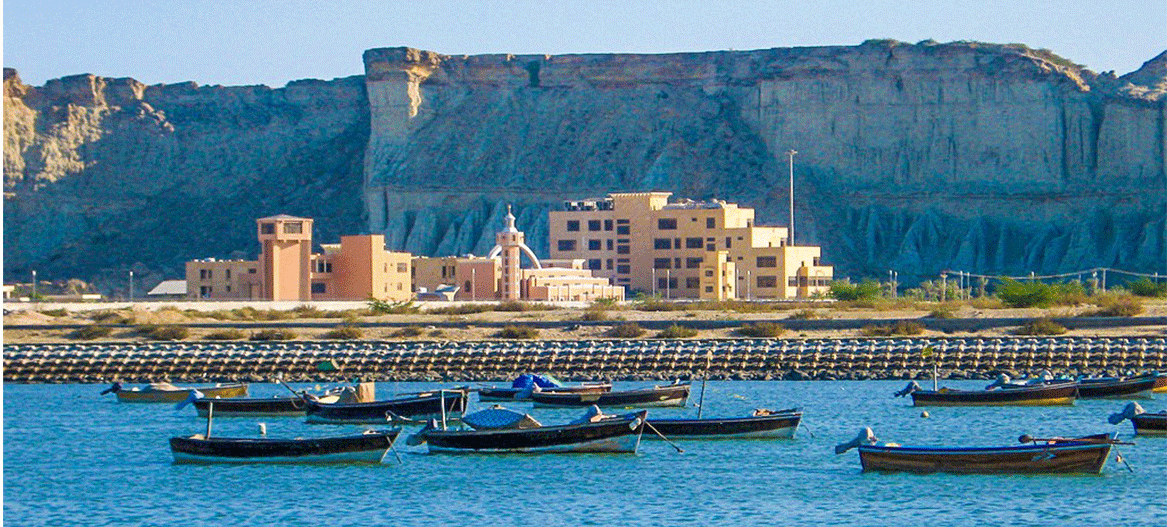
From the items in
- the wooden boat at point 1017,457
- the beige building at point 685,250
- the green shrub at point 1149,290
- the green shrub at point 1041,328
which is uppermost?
the beige building at point 685,250

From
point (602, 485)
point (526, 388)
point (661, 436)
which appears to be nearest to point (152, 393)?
point (526, 388)

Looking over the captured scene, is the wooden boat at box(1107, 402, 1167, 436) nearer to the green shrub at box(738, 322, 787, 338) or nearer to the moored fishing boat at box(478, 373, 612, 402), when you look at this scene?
the moored fishing boat at box(478, 373, 612, 402)

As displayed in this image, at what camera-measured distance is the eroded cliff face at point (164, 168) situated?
443 ft

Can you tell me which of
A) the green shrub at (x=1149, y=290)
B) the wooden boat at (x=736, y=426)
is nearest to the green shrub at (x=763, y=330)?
the wooden boat at (x=736, y=426)

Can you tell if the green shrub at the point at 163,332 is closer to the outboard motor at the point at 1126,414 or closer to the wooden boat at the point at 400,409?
the wooden boat at the point at 400,409

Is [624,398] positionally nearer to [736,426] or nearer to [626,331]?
[736,426]

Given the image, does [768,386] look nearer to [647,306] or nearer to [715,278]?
[647,306]

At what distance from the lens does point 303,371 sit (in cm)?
5475

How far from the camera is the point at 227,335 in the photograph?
6253 cm

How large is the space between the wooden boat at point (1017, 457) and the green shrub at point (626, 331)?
89.7 ft

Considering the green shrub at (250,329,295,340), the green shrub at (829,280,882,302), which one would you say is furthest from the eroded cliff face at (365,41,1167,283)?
the green shrub at (250,329,295,340)

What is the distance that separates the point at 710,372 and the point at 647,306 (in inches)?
963

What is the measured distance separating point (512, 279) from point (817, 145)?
39.7m

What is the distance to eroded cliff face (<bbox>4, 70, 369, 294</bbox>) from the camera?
135 metres
